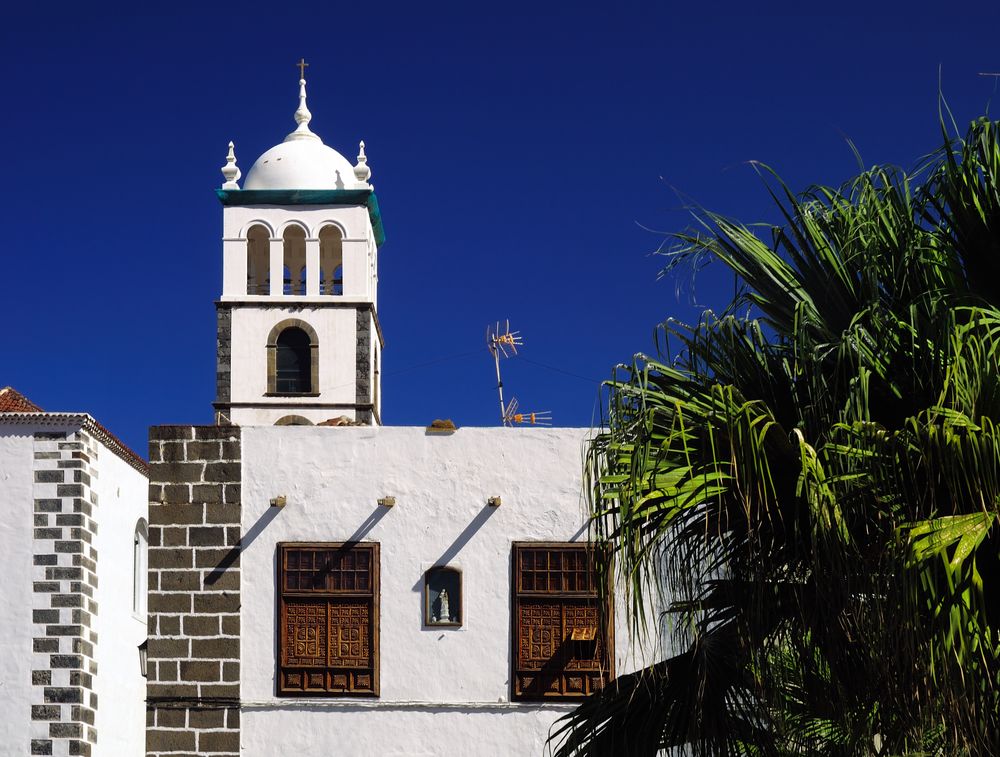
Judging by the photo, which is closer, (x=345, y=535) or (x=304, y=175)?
(x=345, y=535)

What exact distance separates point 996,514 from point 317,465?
33.0 ft

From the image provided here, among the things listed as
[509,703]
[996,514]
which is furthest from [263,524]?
[996,514]

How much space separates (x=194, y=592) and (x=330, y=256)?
66.6 ft

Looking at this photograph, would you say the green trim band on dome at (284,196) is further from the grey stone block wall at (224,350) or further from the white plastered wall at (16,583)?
the white plastered wall at (16,583)

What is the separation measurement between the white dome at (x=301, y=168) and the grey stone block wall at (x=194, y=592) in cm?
1917

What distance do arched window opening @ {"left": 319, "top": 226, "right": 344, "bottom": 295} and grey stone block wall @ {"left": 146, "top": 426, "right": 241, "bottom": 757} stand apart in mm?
18855

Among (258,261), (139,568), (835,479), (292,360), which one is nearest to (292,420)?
(292,360)

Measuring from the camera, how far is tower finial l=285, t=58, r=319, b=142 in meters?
35.4

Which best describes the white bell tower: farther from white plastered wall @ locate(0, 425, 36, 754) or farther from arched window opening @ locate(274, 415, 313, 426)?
white plastered wall @ locate(0, 425, 36, 754)

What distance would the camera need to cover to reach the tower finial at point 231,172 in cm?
3438

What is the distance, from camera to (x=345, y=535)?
15.8m

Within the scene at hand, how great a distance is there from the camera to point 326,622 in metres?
15.7

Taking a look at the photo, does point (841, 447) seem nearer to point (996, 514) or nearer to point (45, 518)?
point (996, 514)

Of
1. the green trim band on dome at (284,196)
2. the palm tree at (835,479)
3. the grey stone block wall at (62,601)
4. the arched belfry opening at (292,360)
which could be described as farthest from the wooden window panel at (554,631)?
the green trim band on dome at (284,196)
